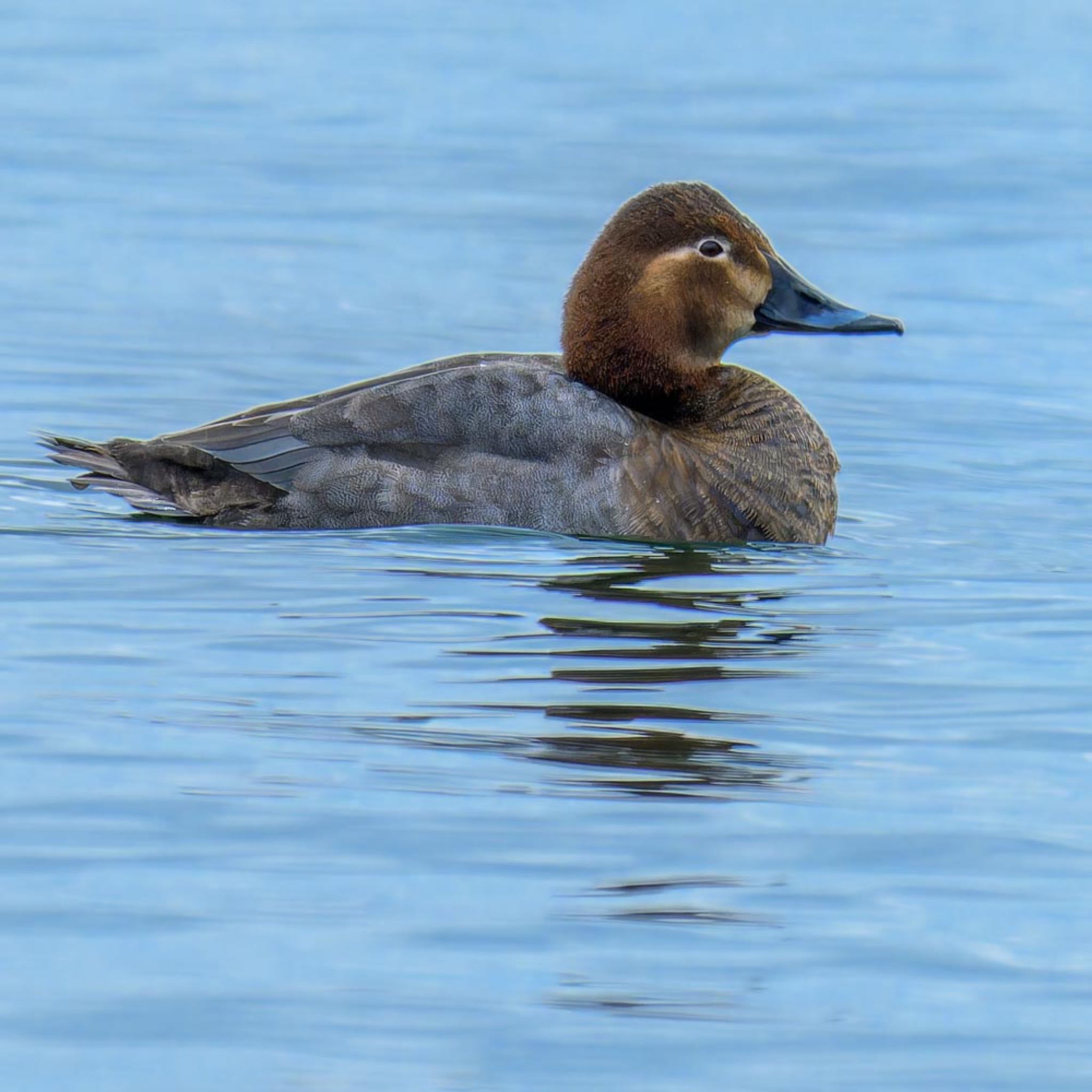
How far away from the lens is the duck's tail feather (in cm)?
823

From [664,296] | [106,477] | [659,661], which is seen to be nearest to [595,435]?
[664,296]

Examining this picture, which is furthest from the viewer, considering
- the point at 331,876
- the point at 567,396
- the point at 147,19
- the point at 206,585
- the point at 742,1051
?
the point at 147,19

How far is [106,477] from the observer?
838cm

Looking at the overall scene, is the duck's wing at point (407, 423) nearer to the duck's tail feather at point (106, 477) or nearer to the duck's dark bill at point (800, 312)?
the duck's tail feather at point (106, 477)

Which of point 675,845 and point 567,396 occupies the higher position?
point 567,396

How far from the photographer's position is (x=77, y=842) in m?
5.27

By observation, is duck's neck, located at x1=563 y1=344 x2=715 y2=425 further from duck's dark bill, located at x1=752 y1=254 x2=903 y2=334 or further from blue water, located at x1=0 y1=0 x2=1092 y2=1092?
blue water, located at x1=0 y1=0 x2=1092 y2=1092

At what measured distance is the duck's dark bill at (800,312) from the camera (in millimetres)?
8734

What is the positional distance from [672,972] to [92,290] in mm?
8025

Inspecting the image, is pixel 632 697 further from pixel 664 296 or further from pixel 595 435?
pixel 664 296

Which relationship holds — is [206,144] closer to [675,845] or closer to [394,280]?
[394,280]

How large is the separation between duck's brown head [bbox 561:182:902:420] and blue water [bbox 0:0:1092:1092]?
2.40 feet

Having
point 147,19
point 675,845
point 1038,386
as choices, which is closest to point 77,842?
point 675,845

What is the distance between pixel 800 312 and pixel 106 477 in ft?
8.00
